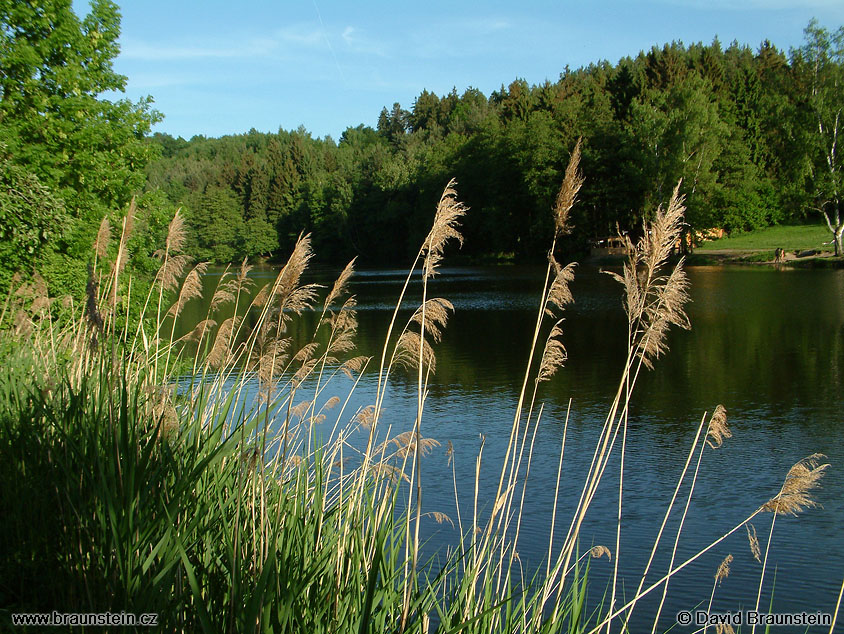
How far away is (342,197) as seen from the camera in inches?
3477

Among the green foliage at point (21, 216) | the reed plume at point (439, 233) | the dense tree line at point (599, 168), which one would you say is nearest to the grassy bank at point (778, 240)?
the dense tree line at point (599, 168)

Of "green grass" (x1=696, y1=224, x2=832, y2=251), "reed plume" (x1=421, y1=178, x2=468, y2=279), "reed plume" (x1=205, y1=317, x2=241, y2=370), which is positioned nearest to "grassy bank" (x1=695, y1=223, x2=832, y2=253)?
"green grass" (x1=696, y1=224, x2=832, y2=251)

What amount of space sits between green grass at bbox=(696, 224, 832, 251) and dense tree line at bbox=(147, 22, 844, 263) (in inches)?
43.8

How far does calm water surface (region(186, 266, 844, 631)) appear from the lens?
8266 millimetres

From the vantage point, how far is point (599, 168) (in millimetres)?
55781

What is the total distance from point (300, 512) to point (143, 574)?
0.85 metres

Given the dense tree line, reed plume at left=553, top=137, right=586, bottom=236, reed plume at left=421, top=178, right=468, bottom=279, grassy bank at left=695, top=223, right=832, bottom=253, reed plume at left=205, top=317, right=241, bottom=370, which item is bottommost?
reed plume at left=205, top=317, right=241, bottom=370

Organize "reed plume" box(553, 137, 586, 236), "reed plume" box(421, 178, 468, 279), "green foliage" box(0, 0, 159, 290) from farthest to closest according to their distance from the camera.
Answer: "green foliage" box(0, 0, 159, 290) < "reed plume" box(553, 137, 586, 236) < "reed plume" box(421, 178, 468, 279)

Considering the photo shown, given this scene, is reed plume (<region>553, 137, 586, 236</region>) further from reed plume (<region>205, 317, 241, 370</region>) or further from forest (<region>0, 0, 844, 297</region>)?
reed plume (<region>205, 317, 241, 370</region>)

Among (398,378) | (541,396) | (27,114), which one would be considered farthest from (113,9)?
Result: (541,396)

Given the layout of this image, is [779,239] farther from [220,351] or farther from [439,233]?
[439,233]

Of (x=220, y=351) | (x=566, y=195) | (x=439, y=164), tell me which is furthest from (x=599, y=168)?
(x=566, y=195)

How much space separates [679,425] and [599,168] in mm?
44568

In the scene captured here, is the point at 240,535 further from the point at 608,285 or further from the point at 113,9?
the point at 608,285
